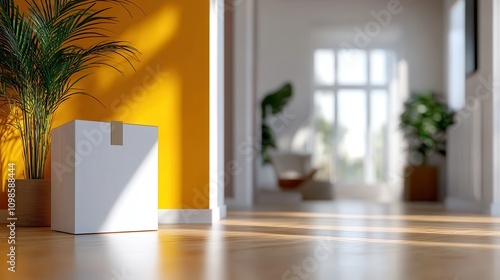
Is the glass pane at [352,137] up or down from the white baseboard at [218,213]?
up

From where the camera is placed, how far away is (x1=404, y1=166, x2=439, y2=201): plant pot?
9951 millimetres

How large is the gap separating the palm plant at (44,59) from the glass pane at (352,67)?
24.6 ft

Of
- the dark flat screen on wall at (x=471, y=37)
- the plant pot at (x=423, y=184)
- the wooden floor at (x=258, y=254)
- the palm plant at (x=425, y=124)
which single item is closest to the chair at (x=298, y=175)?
the plant pot at (x=423, y=184)

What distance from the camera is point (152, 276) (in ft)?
6.06

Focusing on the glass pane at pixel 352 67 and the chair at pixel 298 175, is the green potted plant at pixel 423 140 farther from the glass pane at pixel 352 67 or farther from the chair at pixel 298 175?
the chair at pixel 298 175

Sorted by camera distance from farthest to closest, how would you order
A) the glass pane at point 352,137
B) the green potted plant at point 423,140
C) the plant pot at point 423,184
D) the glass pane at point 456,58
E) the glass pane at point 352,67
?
the glass pane at point 352,67 < the glass pane at point 352,137 < the plant pot at point 423,184 < the green potted plant at point 423,140 < the glass pane at point 456,58

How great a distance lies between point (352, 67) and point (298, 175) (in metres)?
2.09

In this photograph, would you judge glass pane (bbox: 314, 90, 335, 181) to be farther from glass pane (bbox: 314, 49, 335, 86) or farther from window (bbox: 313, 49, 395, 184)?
glass pane (bbox: 314, 49, 335, 86)

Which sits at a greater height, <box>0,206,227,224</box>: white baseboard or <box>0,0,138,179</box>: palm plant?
<box>0,0,138,179</box>: palm plant

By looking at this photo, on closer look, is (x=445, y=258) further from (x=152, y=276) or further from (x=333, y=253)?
(x=152, y=276)

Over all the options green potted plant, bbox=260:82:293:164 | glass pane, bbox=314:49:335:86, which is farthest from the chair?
glass pane, bbox=314:49:335:86

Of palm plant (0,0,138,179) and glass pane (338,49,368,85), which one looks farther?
glass pane (338,49,368,85)

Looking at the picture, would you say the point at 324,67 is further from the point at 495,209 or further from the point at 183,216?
the point at 183,216

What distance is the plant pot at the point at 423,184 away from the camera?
32.6 feet
